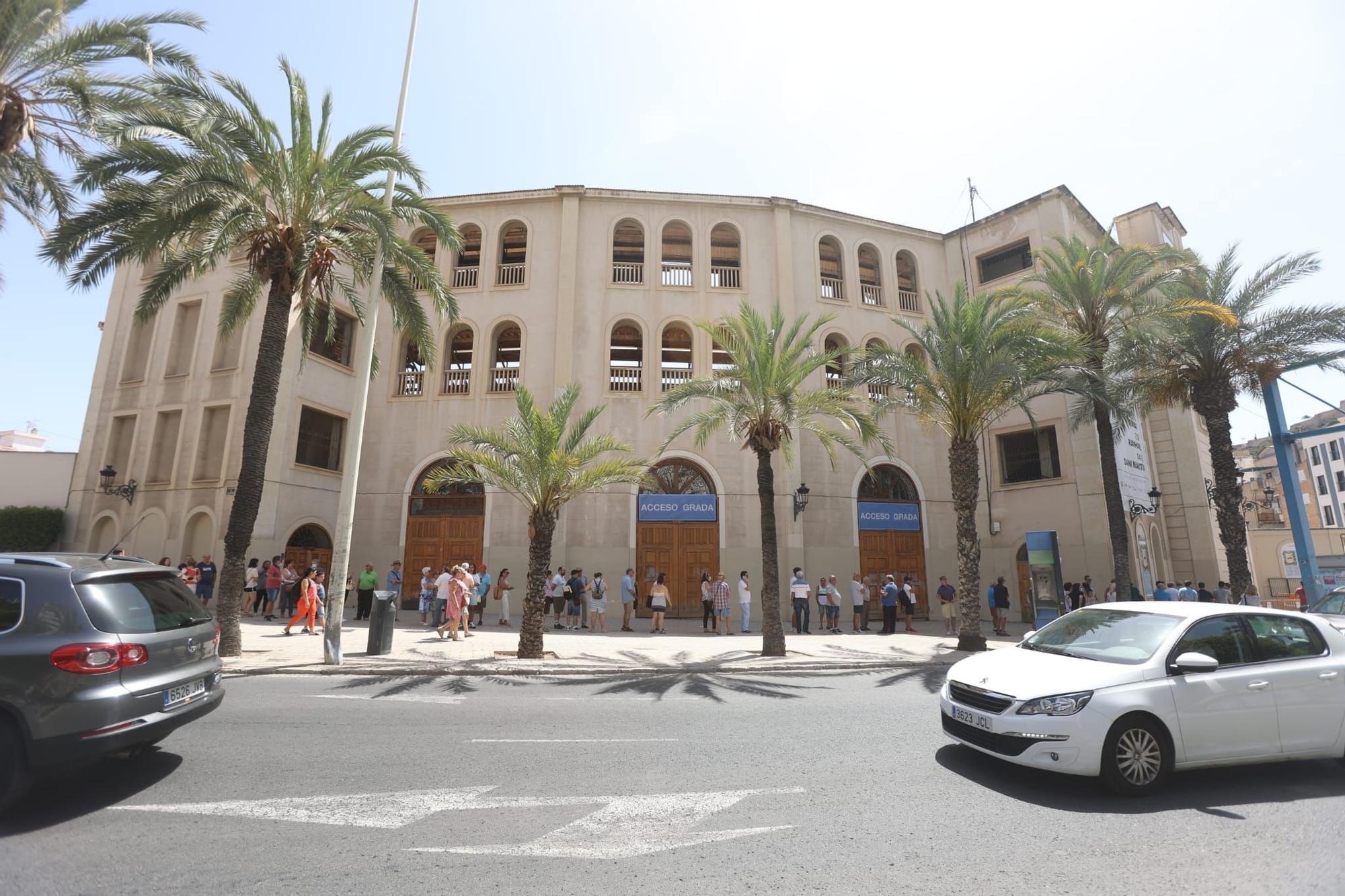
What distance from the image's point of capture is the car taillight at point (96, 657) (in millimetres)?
4203

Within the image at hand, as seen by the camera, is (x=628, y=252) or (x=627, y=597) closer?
(x=627, y=597)

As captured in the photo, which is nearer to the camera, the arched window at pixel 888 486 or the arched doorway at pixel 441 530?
the arched doorway at pixel 441 530

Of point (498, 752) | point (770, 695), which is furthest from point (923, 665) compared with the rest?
point (498, 752)

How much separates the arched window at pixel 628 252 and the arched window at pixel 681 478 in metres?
6.54

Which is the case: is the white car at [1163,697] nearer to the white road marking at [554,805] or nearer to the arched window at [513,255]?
the white road marking at [554,805]

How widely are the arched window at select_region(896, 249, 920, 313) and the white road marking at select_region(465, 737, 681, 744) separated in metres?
22.0

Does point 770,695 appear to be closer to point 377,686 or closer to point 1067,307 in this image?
point 377,686

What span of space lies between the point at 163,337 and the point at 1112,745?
2715cm

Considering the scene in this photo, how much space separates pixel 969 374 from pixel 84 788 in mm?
15957

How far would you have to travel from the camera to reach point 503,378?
72.5ft

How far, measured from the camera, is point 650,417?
2119 centimetres

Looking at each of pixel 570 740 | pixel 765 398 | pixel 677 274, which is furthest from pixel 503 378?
pixel 570 740

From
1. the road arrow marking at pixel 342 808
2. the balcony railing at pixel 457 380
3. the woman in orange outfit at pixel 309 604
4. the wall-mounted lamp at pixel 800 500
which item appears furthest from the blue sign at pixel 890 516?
the road arrow marking at pixel 342 808

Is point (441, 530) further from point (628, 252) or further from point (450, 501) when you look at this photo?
point (628, 252)
